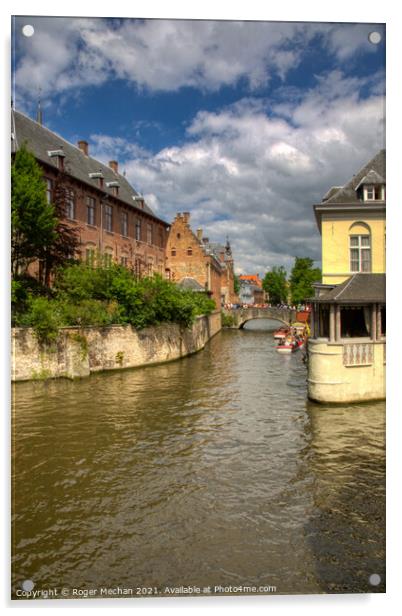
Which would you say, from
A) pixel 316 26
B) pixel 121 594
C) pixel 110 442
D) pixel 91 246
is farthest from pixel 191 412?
pixel 91 246

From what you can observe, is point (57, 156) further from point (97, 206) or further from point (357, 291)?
point (357, 291)

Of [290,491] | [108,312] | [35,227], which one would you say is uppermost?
[35,227]

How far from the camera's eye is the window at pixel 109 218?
30906mm

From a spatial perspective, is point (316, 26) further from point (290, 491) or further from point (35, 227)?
point (35, 227)

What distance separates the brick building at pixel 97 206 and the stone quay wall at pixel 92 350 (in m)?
4.91

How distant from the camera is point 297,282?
14414 mm

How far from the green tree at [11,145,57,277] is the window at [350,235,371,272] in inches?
469

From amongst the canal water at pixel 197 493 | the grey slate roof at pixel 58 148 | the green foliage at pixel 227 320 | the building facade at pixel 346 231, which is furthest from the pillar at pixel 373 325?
the green foliage at pixel 227 320

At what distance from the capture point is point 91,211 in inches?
1142

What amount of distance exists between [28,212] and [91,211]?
38.4 ft

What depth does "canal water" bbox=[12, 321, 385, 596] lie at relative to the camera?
598 cm

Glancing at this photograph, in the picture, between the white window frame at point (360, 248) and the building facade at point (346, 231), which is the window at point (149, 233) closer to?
the building facade at point (346, 231)

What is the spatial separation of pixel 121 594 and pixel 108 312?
721 inches

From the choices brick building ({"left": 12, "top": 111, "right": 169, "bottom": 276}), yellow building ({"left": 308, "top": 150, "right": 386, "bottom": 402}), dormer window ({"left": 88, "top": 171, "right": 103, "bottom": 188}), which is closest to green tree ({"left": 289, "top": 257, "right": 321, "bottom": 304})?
yellow building ({"left": 308, "top": 150, "right": 386, "bottom": 402})
